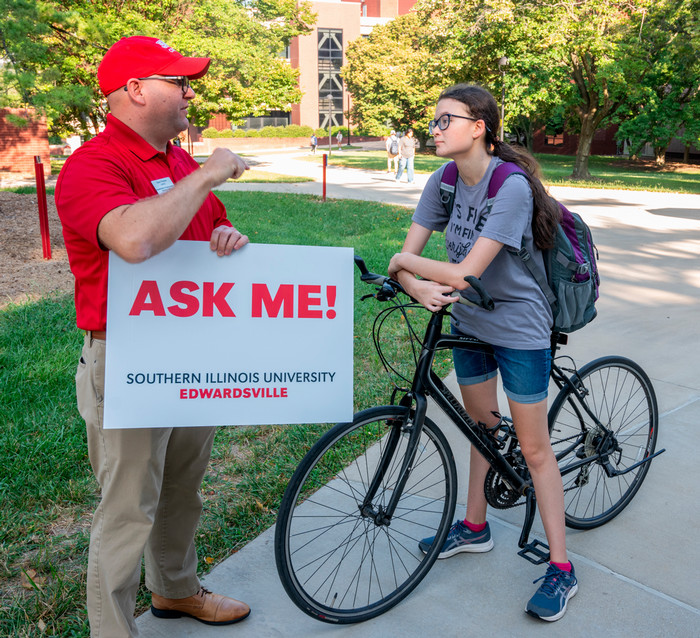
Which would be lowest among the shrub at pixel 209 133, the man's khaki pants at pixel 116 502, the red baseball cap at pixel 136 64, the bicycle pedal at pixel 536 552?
the bicycle pedal at pixel 536 552

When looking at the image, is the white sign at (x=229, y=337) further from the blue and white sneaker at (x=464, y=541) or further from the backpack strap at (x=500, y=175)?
the blue and white sneaker at (x=464, y=541)

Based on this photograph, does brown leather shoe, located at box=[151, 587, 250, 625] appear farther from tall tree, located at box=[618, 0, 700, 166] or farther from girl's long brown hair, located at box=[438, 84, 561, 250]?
tall tree, located at box=[618, 0, 700, 166]

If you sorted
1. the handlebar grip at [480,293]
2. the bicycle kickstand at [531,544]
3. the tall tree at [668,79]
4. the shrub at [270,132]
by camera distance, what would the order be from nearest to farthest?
the handlebar grip at [480,293] < the bicycle kickstand at [531,544] < the tall tree at [668,79] < the shrub at [270,132]

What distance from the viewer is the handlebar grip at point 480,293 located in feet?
7.96

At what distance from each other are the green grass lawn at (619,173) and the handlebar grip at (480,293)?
12703 mm

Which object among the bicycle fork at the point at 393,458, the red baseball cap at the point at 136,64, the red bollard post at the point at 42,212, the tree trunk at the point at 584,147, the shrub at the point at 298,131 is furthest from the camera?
the shrub at the point at 298,131

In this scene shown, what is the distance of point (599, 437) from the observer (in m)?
3.45

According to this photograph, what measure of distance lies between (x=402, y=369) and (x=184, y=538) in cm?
303

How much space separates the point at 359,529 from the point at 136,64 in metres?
2.20

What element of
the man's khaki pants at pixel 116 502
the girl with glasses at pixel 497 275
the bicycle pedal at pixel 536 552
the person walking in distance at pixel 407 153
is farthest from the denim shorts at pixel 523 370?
the person walking in distance at pixel 407 153

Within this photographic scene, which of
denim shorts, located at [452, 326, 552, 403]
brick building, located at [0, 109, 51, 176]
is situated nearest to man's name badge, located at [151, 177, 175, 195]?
denim shorts, located at [452, 326, 552, 403]

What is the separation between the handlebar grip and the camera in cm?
243

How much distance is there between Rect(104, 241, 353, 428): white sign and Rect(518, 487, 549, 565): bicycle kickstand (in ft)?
3.62

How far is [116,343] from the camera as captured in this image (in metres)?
2.24
